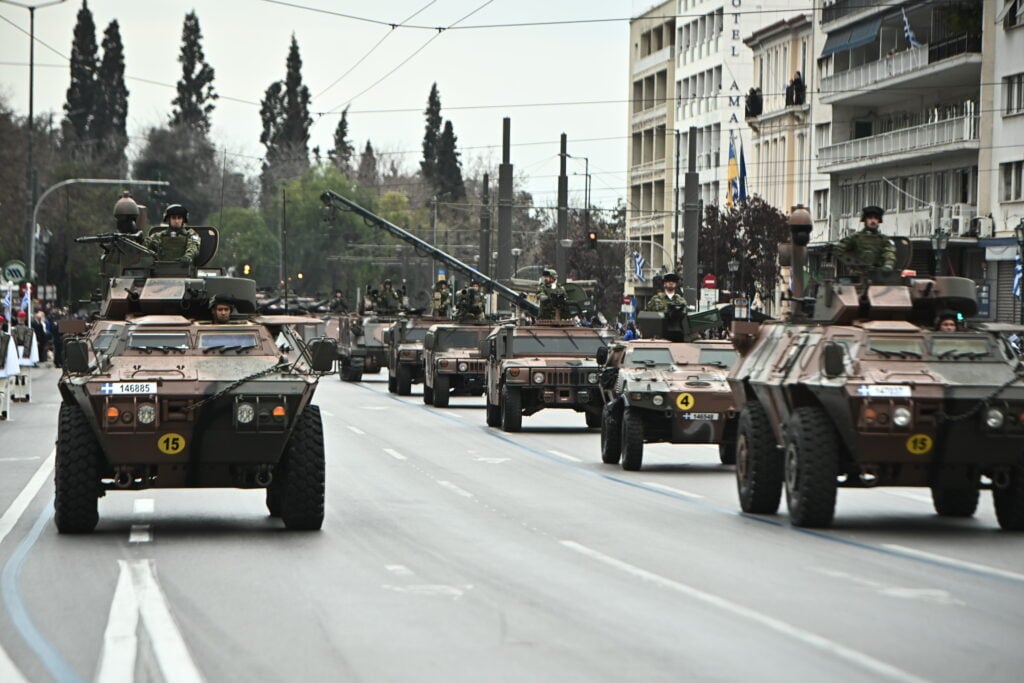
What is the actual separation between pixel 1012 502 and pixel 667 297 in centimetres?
1201

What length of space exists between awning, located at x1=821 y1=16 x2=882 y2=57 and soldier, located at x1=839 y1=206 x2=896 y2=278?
150ft

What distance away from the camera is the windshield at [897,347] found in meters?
16.6

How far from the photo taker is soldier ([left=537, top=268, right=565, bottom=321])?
3562 cm

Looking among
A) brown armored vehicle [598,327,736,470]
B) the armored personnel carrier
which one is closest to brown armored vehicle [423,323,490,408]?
the armored personnel carrier

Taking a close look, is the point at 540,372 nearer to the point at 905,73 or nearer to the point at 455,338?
the point at 455,338

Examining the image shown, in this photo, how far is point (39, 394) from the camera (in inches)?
1727

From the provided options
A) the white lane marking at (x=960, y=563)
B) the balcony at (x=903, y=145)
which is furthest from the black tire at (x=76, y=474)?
the balcony at (x=903, y=145)

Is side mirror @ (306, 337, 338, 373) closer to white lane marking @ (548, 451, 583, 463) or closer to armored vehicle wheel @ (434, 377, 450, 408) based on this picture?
white lane marking @ (548, 451, 583, 463)

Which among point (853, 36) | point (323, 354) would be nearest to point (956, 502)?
point (323, 354)

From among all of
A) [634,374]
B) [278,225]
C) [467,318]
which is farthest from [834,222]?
[278,225]

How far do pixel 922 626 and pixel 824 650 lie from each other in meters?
1.11

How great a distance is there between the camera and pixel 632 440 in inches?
916

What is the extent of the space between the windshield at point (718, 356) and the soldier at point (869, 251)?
22.6 ft

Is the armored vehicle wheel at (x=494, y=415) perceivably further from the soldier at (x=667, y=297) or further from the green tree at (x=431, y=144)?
the green tree at (x=431, y=144)
